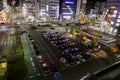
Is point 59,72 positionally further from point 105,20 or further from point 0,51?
point 105,20

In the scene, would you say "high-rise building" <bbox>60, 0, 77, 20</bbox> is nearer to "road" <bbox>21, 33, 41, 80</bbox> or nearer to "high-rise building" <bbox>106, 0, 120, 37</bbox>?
"high-rise building" <bbox>106, 0, 120, 37</bbox>

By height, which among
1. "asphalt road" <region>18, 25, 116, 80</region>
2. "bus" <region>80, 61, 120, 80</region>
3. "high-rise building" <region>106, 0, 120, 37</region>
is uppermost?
"high-rise building" <region>106, 0, 120, 37</region>

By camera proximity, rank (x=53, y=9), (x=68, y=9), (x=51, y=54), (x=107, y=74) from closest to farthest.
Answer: (x=107, y=74) < (x=51, y=54) < (x=53, y=9) < (x=68, y=9)

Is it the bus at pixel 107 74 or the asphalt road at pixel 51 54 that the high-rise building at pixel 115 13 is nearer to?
the asphalt road at pixel 51 54

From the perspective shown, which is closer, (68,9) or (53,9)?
(53,9)

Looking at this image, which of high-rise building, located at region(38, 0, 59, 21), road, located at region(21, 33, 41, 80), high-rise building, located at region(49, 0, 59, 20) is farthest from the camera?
high-rise building, located at region(49, 0, 59, 20)

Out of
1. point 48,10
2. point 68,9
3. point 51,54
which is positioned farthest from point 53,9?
point 51,54

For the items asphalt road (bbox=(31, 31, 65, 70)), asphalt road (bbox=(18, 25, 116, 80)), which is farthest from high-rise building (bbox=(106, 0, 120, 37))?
asphalt road (bbox=(31, 31, 65, 70))

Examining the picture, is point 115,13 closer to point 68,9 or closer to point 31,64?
point 68,9

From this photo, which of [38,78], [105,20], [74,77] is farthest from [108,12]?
[38,78]

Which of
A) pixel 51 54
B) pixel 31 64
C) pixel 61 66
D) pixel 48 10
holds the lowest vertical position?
pixel 61 66

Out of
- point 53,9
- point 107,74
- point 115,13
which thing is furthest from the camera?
point 53,9
